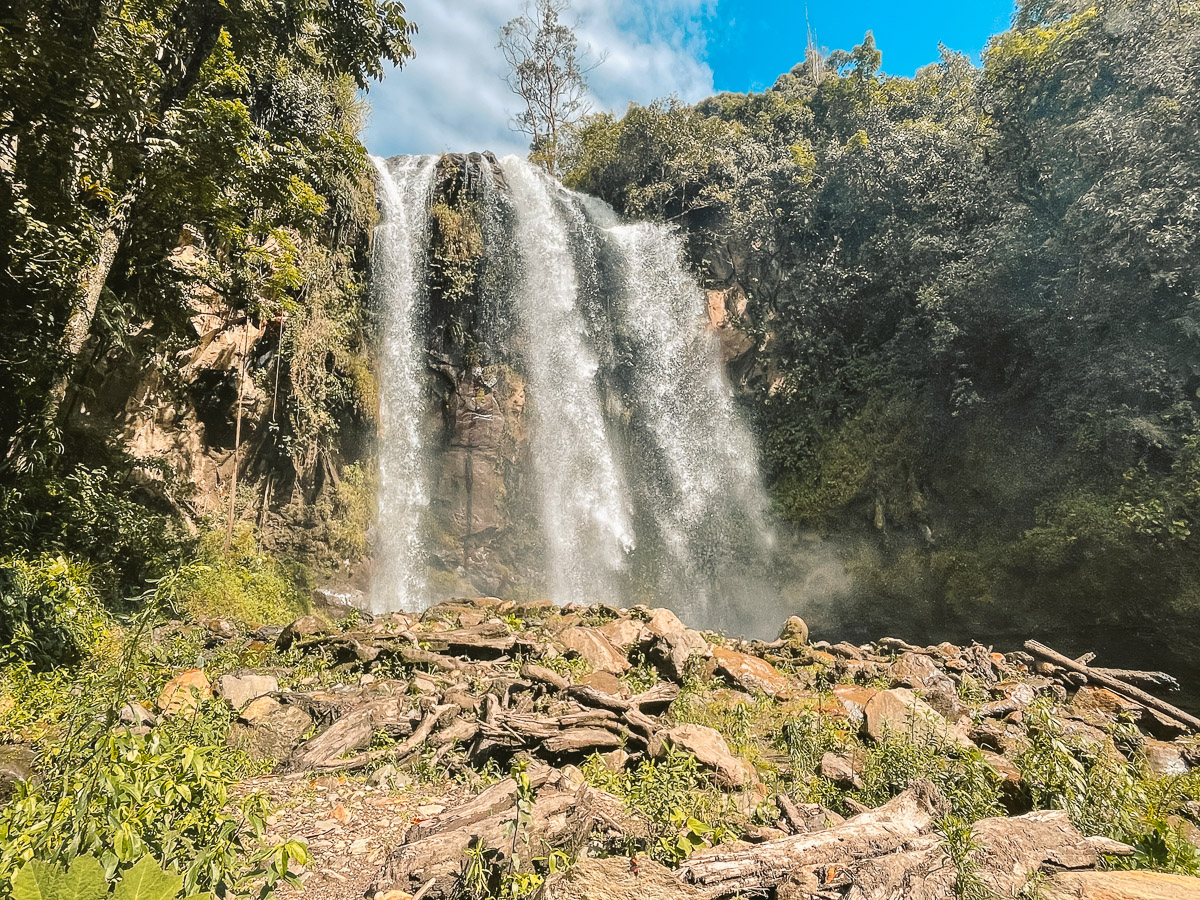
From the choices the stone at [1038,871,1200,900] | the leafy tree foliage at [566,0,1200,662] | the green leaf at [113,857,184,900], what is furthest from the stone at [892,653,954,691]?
the green leaf at [113,857,184,900]

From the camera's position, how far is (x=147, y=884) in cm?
114

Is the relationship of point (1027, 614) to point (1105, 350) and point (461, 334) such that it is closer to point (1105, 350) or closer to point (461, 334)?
point (1105, 350)

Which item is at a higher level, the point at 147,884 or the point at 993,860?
the point at 147,884

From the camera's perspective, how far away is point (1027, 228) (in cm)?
1227

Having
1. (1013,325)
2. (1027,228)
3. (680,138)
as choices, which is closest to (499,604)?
(1013,325)

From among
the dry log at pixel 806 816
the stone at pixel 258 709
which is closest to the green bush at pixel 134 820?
the stone at pixel 258 709

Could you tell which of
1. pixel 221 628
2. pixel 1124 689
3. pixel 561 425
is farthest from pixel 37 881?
pixel 561 425

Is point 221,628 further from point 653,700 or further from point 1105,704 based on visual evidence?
point 1105,704

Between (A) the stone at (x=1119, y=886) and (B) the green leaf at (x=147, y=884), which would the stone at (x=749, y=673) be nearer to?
(A) the stone at (x=1119, y=886)

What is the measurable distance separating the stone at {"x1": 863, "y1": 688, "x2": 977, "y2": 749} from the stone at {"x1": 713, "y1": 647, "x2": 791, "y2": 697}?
120 centimetres

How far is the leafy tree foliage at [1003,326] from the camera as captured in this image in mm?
10281

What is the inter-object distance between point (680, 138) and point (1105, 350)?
1381cm

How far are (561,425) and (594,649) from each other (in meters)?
9.18

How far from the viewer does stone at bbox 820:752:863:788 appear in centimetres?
389
